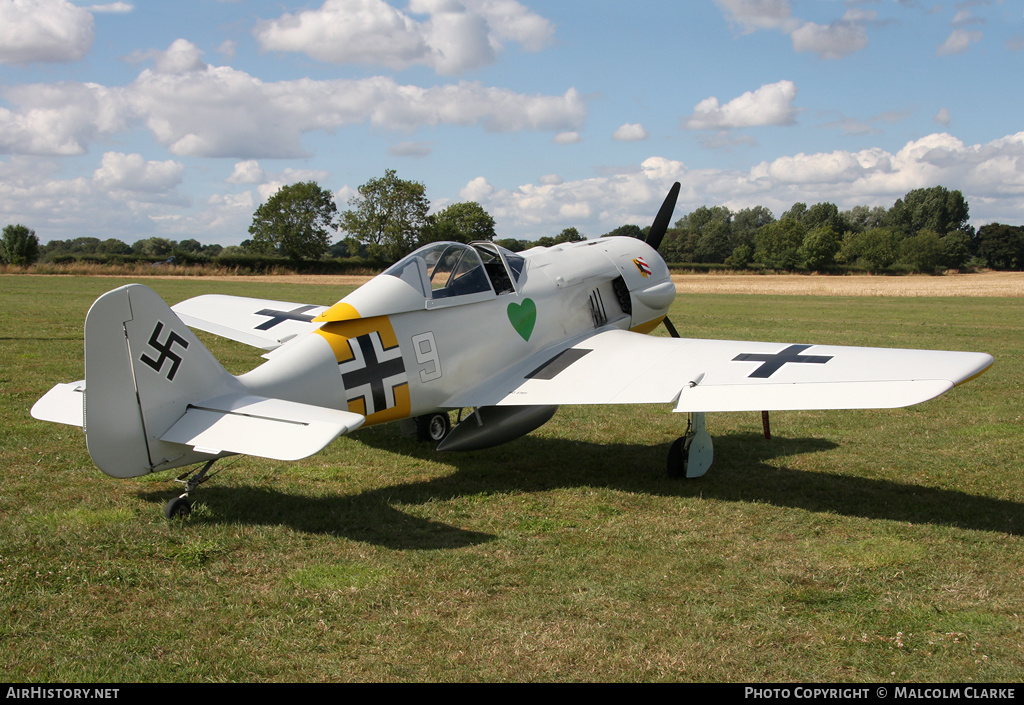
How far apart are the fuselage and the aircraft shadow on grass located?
82 cm

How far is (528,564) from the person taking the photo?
15.8ft

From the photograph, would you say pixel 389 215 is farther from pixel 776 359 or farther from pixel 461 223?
pixel 776 359

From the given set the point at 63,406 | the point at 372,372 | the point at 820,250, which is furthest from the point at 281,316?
the point at 820,250

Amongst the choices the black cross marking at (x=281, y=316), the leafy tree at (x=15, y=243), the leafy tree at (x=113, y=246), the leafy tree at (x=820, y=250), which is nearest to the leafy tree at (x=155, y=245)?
the leafy tree at (x=113, y=246)

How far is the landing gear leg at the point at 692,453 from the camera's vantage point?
22.7 feet

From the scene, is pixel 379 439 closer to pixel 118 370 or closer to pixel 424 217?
pixel 118 370

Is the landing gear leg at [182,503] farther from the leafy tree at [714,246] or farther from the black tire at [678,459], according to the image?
the leafy tree at [714,246]

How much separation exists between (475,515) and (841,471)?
3.80 m

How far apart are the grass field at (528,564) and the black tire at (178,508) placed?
15 cm

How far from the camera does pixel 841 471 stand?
7266 millimetres

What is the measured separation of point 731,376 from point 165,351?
4413 millimetres

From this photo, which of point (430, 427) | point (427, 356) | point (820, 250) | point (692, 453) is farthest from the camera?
point (820, 250)
